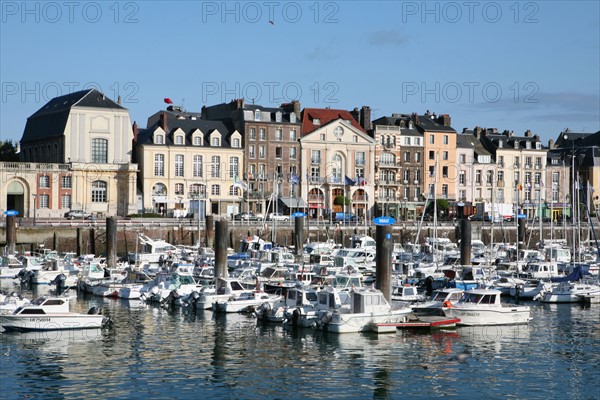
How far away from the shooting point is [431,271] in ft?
215

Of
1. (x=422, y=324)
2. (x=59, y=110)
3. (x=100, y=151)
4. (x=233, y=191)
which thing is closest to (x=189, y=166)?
(x=233, y=191)

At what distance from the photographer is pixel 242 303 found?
165 ft

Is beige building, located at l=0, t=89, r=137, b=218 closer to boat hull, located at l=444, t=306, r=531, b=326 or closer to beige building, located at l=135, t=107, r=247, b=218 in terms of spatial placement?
beige building, located at l=135, t=107, r=247, b=218

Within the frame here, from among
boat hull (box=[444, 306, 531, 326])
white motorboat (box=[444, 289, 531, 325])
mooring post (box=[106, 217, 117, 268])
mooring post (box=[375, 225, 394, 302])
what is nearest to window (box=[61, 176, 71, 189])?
mooring post (box=[106, 217, 117, 268])

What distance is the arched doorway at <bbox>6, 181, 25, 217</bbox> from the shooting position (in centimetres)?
8981

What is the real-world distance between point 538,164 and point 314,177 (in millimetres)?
31832

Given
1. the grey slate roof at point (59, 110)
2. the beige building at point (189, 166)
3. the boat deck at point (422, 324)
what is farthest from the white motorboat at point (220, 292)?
the grey slate roof at point (59, 110)

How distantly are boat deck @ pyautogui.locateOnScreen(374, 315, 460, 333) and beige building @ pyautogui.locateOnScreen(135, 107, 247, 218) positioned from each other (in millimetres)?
51984

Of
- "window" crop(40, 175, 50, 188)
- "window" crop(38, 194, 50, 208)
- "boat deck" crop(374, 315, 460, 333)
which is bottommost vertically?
"boat deck" crop(374, 315, 460, 333)

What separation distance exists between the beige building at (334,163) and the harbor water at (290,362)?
5758 centimetres

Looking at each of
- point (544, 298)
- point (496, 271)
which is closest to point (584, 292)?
point (544, 298)

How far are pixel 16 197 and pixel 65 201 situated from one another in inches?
175

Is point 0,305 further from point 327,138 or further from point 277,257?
point 327,138

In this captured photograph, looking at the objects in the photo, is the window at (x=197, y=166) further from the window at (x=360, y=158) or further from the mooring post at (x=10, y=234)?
the mooring post at (x=10, y=234)
